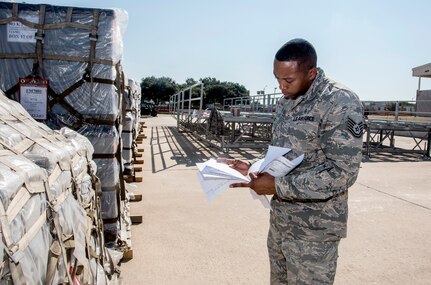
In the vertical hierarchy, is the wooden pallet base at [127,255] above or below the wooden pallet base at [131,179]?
below

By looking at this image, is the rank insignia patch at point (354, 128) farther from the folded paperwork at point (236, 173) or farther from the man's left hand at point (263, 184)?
the man's left hand at point (263, 184)

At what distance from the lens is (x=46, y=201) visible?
1570mm

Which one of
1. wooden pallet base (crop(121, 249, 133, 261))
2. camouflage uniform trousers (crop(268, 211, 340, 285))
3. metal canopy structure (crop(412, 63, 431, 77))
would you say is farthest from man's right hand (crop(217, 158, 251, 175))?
metal canopy structure (crop(412, 63, 431, 77))

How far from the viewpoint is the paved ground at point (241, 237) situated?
3.39 meters

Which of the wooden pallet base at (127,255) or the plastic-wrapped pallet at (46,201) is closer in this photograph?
the plastic-wrapped pallet at (46,201)

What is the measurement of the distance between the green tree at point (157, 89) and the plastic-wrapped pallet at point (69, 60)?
59.0m

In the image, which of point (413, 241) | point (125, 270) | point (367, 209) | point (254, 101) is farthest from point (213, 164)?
point (254, 101)

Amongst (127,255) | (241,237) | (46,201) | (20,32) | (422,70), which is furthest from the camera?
(422,70)

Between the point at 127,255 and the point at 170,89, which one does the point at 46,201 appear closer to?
the point at 127,255

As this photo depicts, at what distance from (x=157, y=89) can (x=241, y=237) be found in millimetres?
58838

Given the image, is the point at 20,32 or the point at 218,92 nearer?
the point at 20,32

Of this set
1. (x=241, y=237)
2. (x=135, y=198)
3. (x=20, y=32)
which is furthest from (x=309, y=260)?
(x=135, y=198)

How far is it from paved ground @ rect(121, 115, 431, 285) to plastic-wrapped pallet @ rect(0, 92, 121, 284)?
1.10 meters

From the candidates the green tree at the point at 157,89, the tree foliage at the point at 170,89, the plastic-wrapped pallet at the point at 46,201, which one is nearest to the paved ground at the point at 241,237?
the plastic-wrapped pallet at the point at 46,201
